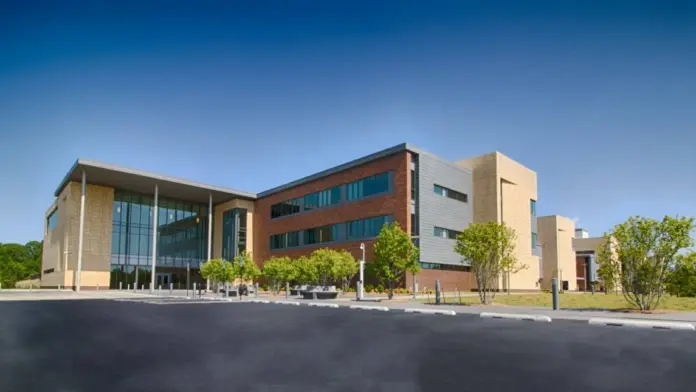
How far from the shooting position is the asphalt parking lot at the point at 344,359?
23.5 ft

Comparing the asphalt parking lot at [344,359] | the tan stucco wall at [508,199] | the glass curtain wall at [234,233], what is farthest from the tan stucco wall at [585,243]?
the asphalt parking lot at [344,359]

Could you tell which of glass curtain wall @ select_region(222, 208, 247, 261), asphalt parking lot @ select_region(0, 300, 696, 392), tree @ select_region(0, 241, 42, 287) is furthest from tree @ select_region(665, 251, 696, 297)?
tree @ select_region(0, 241, 42, 287)

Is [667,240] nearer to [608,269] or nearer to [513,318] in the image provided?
[608,269]

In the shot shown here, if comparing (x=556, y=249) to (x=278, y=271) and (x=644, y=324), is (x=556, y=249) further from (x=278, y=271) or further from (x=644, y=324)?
(x=644, y=324)

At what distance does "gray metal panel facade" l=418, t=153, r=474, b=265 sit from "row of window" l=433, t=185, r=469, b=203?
1.21 feet

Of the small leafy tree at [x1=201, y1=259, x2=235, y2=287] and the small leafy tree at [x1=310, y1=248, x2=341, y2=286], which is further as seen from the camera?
the small leafy tree at [x1=201, y1=259, x2=235, y2=287]

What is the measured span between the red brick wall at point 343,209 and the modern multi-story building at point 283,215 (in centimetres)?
13

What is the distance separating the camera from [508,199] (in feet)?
199

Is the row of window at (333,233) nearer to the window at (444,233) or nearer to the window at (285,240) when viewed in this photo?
the window at (285,240)

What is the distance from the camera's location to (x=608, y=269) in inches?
949

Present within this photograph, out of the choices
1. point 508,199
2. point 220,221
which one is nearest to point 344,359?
point 508,199

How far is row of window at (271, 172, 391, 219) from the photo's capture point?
52.2 meters

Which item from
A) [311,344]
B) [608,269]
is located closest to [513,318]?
[608,269]

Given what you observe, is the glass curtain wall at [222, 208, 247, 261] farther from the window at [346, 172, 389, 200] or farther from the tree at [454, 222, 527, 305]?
the tree at [454, 222, 527, 305]
